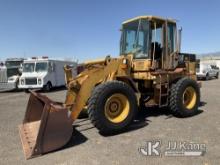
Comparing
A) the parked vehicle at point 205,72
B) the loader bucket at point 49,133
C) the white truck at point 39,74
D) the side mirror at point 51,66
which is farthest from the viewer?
the parked vehicle at point 205,72

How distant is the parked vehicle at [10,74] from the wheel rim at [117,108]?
13907mm

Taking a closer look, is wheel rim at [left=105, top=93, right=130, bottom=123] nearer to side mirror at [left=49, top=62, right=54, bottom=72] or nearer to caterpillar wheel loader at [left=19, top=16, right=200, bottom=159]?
caterpillar wheel loader at [left=19, top=16, right=200, bottom=159]

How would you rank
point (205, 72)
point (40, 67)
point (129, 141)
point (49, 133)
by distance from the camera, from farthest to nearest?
Answer: 1. point (205, 72)
2. point (40, 67)
3. point (129, 141)
4. point (49, 133)

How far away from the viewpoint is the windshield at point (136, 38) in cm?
A: 700

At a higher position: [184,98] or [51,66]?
[51,66]

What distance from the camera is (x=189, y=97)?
7.58 meters

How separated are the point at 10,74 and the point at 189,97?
1596 centimetres

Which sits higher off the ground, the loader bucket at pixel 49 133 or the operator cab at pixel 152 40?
the operator cab at pixel 152 40

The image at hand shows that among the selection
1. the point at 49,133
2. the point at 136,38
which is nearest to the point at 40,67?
the point at 136,38

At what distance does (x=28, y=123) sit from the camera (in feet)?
19.6

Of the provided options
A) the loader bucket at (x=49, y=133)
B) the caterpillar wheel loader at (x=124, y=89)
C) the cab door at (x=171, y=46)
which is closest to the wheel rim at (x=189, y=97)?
the caterpillar wheel loader at (x=124, y=89)

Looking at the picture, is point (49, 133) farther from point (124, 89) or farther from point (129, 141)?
point (124, 89)

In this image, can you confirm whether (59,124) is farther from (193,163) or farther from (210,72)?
(210,72)

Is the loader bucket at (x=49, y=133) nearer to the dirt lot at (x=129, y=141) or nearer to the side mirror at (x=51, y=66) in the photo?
the dirt lot at (x=129, y=141)
